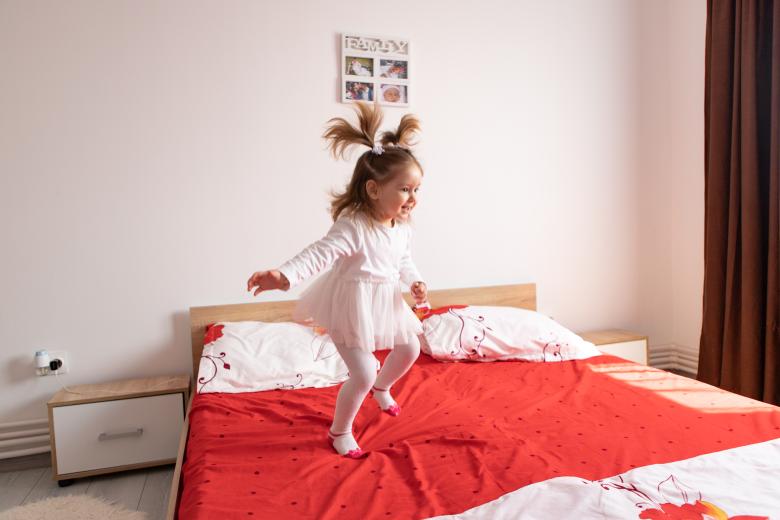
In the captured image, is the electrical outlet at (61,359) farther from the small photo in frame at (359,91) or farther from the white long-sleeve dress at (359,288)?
the small photo in frame at (359,91)

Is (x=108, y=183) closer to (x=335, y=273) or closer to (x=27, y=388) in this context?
(x=27, y=388)

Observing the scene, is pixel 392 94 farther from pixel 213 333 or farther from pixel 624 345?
pixel 624 345

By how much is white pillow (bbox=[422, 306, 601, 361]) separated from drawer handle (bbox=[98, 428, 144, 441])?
1.26 m

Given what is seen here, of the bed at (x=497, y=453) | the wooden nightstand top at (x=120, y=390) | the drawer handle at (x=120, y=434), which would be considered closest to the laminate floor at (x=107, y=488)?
the drawer handle at (x=120, y=434)

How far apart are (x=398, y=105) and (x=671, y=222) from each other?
1.91 meters

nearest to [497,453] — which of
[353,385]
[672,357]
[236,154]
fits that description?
[353,385]

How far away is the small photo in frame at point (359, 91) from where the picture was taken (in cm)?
267

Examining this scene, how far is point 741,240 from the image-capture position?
273 centimetres

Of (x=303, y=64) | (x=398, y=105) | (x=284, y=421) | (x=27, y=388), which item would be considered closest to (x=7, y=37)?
(x=303, y=64)

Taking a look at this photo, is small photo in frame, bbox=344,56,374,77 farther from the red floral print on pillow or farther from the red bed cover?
the red bed cover

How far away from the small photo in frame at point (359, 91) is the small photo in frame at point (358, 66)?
0.05 metres

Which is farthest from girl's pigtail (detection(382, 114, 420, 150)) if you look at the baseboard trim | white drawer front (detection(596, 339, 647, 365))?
the baseboard trim

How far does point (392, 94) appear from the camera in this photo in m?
2.75

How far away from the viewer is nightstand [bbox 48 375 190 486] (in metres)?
2.16
